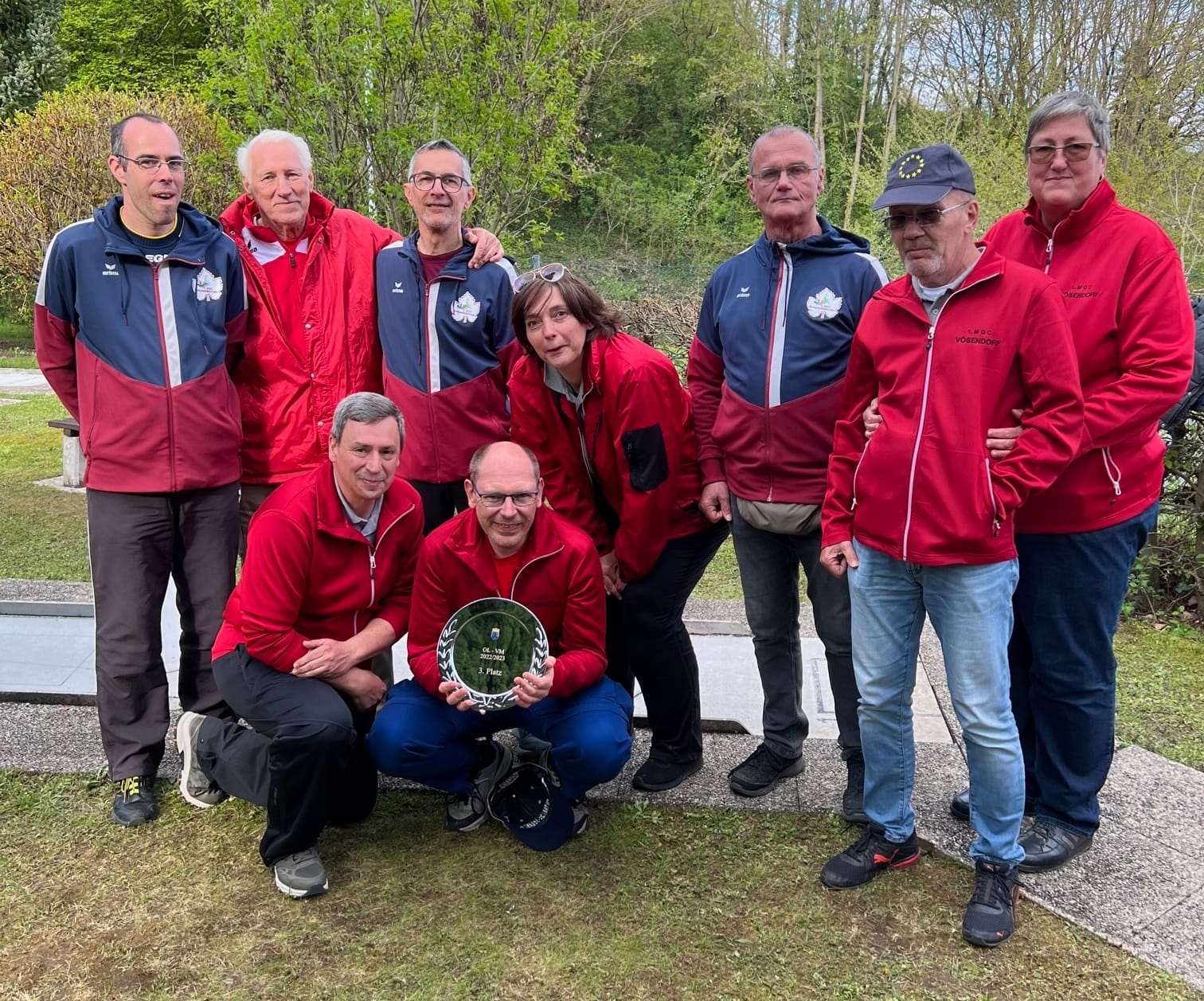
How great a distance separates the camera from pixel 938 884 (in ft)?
10.1

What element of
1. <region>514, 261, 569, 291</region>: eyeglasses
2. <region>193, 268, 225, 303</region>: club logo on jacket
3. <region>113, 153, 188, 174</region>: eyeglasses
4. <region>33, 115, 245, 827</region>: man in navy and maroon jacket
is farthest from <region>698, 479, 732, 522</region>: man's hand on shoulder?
<region>113, 153, 188, 174</region>: eyeglasses

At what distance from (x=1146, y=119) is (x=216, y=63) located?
34.8 feet

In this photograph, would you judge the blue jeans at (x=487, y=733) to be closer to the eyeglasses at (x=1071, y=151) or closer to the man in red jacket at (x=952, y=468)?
the man in red jacket at (x=952, y=468)

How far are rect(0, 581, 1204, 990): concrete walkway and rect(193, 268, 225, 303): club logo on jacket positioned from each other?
5.48ft

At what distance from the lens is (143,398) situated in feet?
11.3

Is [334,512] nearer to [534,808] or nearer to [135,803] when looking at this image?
[534,808]

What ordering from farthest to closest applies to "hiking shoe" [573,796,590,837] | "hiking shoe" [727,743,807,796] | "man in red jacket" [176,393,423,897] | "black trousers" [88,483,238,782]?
"hiking shoe" [727,743,807,796] → "black trousers" [88,483,238,782] → "hiking shoe" [573,796,590,837] → "man in red jacket" [176,393,423,897]

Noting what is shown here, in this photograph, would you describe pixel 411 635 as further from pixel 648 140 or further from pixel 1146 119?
pixel 648 140

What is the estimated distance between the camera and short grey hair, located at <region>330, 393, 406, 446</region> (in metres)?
3.17

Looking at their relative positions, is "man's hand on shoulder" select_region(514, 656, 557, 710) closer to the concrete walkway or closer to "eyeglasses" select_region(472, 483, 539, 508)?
"eyeglasses" select_region(472, 483, 539, 508)

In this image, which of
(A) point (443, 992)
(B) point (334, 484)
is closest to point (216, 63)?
(B) point (334, 484)

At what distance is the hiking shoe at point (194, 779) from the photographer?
354 cm

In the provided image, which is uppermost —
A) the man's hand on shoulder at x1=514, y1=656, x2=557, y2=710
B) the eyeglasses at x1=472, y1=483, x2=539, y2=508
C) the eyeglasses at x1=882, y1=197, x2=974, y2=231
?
the eyeglasses at x1=882, y1=197, x2=974, y2=231

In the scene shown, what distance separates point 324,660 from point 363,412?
761 millimetres
